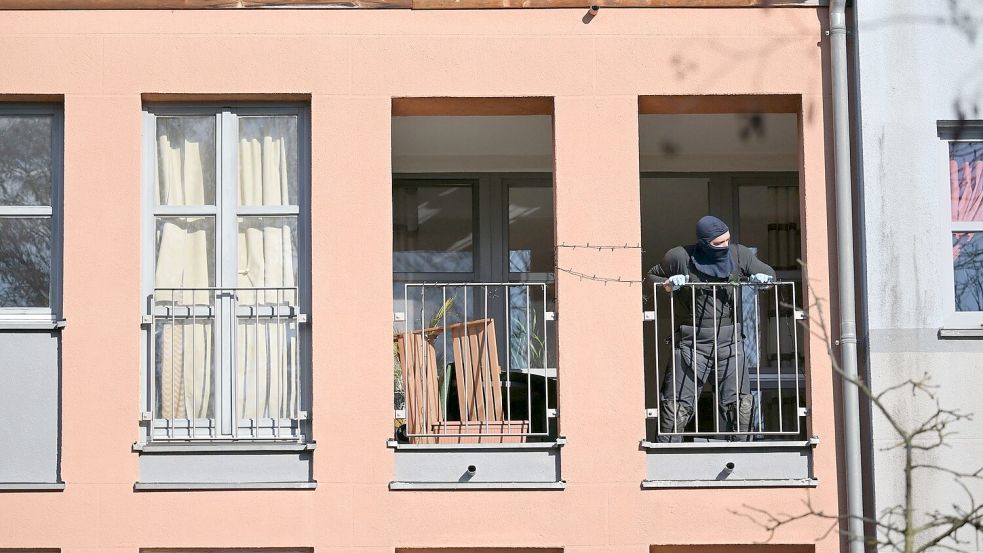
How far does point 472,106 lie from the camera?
1049cm

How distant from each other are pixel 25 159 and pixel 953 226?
19.7 ft

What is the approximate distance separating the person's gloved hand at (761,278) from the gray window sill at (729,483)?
4.12ft

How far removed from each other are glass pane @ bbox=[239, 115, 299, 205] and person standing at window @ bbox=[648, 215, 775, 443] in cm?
246

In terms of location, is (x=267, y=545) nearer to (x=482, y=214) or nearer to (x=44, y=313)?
(x=44, y=313)

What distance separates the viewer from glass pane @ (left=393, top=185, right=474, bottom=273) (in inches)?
530

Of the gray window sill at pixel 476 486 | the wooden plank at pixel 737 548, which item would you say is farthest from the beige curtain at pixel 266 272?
the wooden plank at pixel 737 548

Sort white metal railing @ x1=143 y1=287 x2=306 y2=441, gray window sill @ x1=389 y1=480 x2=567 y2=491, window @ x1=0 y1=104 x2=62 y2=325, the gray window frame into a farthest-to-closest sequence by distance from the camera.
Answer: the gray window frame → window @ x1=0 y1=104 x2=62 y2=325 → white metal railing @ x1=143 y1=287 x2=306 y2=441 → gray window sill @ x1=389 y1=480 x2=567 y2=491

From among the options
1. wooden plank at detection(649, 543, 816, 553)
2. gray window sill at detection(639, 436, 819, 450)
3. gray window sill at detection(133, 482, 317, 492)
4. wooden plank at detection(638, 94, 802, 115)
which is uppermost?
wooden plank at detection(638, 94, 802, 115)

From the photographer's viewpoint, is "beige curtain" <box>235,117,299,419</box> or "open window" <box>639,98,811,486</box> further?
"beige curtain" <box>235,117,299,419</box>

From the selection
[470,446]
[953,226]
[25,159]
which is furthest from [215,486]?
[953,226]

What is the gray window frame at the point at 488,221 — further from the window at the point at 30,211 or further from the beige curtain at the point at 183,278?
the window at the point at 30,211

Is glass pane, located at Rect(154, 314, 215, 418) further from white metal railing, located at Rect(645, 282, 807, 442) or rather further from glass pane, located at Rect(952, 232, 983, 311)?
glass pane, located at Rect(952, 232, 983, 311)

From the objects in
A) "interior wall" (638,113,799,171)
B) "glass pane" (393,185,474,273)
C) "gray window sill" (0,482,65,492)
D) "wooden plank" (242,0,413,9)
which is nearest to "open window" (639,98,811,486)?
"interior wall" (638,113,799,171)

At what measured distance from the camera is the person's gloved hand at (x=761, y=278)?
400 inches
